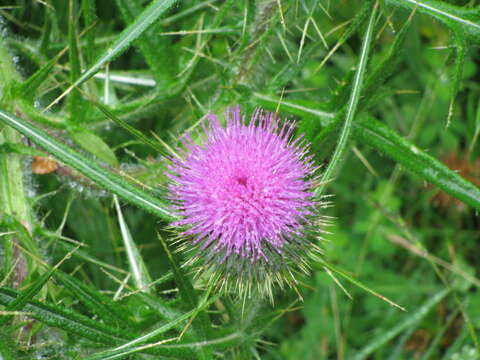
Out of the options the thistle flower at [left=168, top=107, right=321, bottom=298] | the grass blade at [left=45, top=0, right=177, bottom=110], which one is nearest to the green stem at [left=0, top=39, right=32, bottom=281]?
the grass blade at [left=45, top=0, right=177, bottom=110]

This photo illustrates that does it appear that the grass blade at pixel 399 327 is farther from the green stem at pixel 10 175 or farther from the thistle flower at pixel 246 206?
the green stem at pixel 10 175

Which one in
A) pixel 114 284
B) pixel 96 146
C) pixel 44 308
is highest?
pixel 96 146

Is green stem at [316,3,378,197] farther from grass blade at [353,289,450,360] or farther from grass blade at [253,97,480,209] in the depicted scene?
grass blade at [353,289,450,360]

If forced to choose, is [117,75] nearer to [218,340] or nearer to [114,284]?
[114,284]

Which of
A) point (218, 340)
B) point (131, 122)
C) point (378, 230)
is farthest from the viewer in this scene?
point (378, 230)

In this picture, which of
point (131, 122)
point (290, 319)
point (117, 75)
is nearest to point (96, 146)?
point (131, 122)

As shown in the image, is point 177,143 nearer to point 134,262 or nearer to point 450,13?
point 134,262

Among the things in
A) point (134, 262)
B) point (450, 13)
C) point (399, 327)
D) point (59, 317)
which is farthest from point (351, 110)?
point (399, 327)
